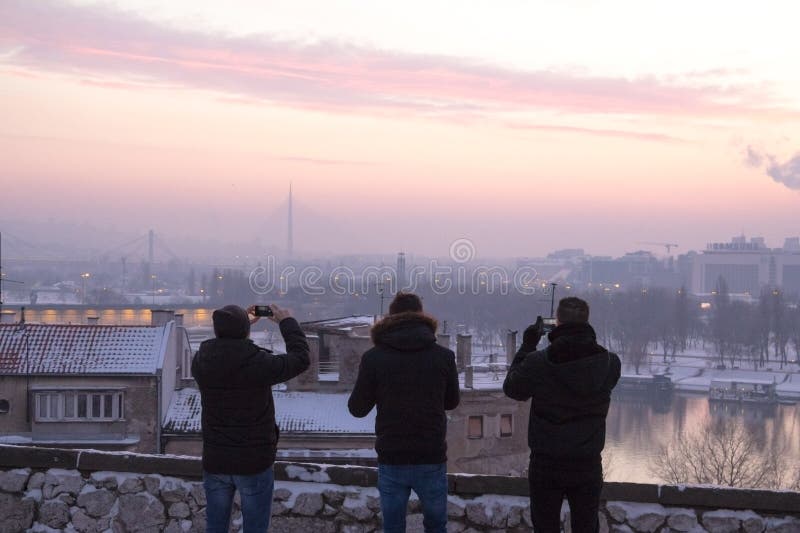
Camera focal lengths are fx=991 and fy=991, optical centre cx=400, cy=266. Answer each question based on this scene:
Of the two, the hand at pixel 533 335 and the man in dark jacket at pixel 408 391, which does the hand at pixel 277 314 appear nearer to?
the man in dark jacket at pixel 408 391

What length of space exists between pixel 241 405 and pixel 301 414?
50.0 feet

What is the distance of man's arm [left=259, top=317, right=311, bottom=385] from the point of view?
4555 mm

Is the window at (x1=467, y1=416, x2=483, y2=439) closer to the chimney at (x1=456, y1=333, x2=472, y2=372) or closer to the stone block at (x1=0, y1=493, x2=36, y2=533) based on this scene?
the chimney at (x1=456, y1=333, x2=472, y2=372)

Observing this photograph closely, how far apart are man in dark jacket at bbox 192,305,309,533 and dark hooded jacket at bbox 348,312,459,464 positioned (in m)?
0.36

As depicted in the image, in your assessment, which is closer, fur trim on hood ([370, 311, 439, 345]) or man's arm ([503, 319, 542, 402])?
man's arm ([503, 319, 542, 402])

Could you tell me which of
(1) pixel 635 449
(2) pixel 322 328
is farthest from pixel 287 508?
(1) pixel 635 449

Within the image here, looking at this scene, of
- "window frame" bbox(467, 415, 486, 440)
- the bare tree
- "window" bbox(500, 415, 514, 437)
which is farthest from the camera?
the bare tree

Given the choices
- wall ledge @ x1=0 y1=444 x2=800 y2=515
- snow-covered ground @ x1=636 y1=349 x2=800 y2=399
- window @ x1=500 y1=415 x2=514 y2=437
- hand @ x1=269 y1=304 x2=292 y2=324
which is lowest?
snow-covered ground @ x1=636 y1=349 x2=800 y2=399

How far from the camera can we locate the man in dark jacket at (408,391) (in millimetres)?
4527

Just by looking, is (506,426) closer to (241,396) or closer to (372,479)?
(372,479)

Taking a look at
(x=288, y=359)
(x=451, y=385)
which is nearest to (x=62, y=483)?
(x=288, y=359)

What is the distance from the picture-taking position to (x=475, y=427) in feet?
70.0

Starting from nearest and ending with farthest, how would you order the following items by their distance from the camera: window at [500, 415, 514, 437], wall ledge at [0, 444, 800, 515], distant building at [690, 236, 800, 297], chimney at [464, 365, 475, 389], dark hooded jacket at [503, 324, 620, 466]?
dark hooded jacket at [503, 324, 620, 466]
wall ledge at [0, 444, 800, 515]
window at [500, 415, 514, 437]
chimney at [464, 365, 475, 389]
distant building at [690, 236, 800, 297]

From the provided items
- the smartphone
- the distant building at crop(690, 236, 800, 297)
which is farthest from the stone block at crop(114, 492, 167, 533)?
the distant building at crop(690, 236, 800, 297)
